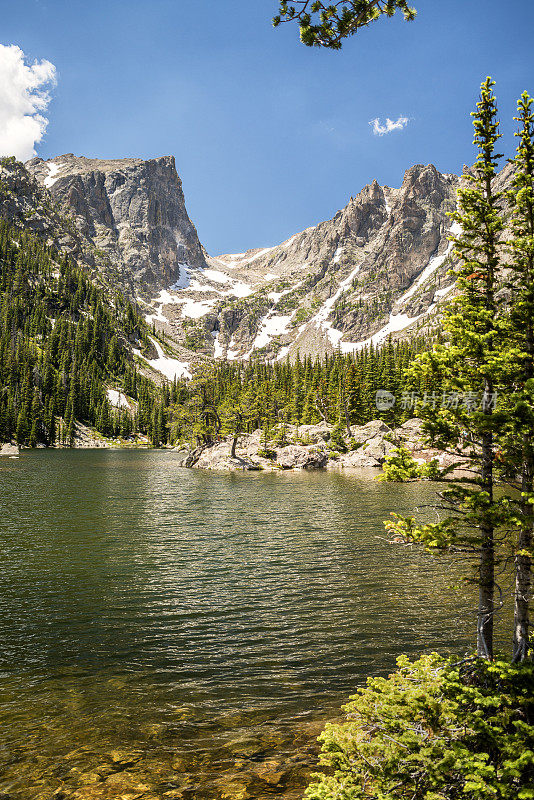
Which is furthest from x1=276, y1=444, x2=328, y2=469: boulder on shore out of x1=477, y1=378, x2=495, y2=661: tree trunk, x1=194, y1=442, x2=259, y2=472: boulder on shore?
x1=477, y1=378, x2=495, y2=661: tree trunk

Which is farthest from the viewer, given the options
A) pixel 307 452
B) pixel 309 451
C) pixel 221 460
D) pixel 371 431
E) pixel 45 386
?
pixel 45 386

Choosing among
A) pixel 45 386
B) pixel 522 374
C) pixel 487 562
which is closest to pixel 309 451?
pixel 487 562

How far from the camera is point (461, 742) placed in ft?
22.5

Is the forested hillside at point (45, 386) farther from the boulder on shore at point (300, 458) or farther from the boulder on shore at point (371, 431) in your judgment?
the boulder on shore at point (371, 431)

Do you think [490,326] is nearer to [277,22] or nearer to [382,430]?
[277,22]

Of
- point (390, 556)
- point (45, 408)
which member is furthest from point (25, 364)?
point (390, 556)

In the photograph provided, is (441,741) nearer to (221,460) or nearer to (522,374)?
(522,374)

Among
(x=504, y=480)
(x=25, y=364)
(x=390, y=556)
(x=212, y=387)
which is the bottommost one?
(x=390, y=556)

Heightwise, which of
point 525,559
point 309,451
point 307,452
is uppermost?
point 525,559

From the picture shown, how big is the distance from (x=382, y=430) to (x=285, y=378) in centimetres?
6093

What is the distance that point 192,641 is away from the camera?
15.2 m

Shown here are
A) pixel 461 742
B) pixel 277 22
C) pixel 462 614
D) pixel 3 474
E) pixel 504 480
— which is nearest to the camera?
pixel 461 742

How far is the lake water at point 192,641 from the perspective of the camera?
361 inches

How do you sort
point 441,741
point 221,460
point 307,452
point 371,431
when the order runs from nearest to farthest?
point 441,741
point 221,460
point 307,452
point 371,431
